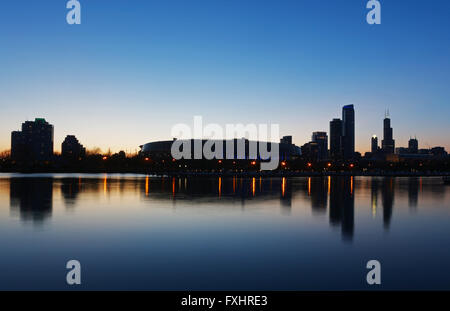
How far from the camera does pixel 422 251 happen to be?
11852mm

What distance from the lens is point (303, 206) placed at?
23.8 metres

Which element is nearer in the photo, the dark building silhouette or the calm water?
the calm water

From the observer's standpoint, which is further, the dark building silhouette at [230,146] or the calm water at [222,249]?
the dark building silhouette at [230,146]

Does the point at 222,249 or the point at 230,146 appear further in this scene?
the point at 230,146

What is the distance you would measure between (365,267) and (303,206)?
46.2 feet

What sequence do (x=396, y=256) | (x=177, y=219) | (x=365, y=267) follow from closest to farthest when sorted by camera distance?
1. (x=365, y=267)
2. (x=396, y=256)
3. (x=177, y=219)

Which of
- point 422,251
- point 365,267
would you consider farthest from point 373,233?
point 365,267
